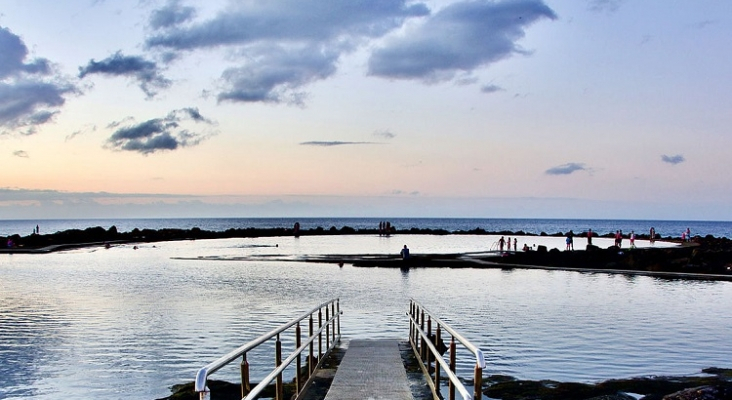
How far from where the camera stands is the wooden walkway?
360 inches

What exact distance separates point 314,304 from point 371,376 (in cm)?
1510

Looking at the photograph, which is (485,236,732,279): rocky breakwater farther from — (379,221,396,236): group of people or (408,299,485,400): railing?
(379,221,396,236): group of people

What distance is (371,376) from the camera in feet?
34.3

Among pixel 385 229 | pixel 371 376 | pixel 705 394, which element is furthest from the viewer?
pixel 385 229

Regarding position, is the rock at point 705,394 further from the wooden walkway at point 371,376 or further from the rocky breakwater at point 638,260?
the rocky breakwater at point 638,260

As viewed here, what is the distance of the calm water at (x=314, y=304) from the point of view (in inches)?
561

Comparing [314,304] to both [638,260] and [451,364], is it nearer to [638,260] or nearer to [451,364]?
[451,364]

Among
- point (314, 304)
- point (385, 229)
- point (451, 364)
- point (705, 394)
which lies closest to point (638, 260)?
point (314, 304)

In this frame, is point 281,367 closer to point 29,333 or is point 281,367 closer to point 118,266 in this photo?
point 29,333

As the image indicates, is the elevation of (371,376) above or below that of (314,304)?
above

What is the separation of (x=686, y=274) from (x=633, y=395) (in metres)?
28.9

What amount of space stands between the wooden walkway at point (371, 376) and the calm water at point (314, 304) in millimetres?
2417

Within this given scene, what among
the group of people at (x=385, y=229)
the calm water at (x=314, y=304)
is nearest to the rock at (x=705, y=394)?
the calm water at (x=314, y=304)

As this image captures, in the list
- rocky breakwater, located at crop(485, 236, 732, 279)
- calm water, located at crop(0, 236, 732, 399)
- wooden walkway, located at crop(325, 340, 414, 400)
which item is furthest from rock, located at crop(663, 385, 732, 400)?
rocky breakwater, located at crop(485, 236, 732, 279)
